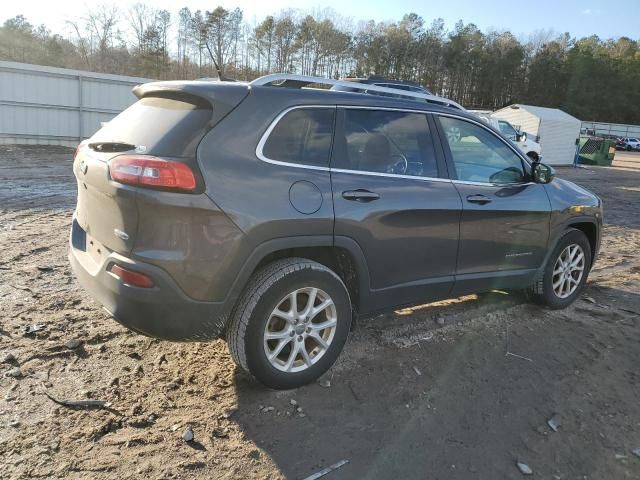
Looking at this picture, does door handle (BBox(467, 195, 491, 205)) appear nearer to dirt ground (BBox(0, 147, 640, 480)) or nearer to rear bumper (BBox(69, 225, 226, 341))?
dirt ground (BBox(0, 147, 640, 480))

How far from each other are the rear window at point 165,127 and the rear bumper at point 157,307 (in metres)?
0.64

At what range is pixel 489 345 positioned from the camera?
406cm

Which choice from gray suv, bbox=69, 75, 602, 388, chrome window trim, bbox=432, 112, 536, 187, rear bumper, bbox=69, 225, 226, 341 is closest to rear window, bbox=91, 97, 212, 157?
gray suv, bbox=69, 75, 602, 388

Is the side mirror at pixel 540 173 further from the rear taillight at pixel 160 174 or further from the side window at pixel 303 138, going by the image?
the rear taillight at pixel 160 174

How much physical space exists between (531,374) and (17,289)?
4.28 meters

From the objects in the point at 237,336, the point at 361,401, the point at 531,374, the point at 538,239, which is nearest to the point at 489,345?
the point at 531,374

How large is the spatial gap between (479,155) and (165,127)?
8.25ft

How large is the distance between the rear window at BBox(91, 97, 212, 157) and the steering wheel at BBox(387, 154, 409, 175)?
1288mm

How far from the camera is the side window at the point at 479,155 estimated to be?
3.90m

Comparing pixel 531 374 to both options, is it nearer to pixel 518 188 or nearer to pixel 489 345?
pixel 489 345

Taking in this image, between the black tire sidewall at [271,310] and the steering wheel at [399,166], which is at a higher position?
the steering wheel at [399,166]

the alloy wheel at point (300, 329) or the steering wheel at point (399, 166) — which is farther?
the steering wheel at point (399, 166)

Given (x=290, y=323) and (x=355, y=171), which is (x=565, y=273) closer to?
(x=355, y=171)

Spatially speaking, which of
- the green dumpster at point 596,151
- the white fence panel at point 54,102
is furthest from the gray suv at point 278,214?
the green dumpster at point 596,151
